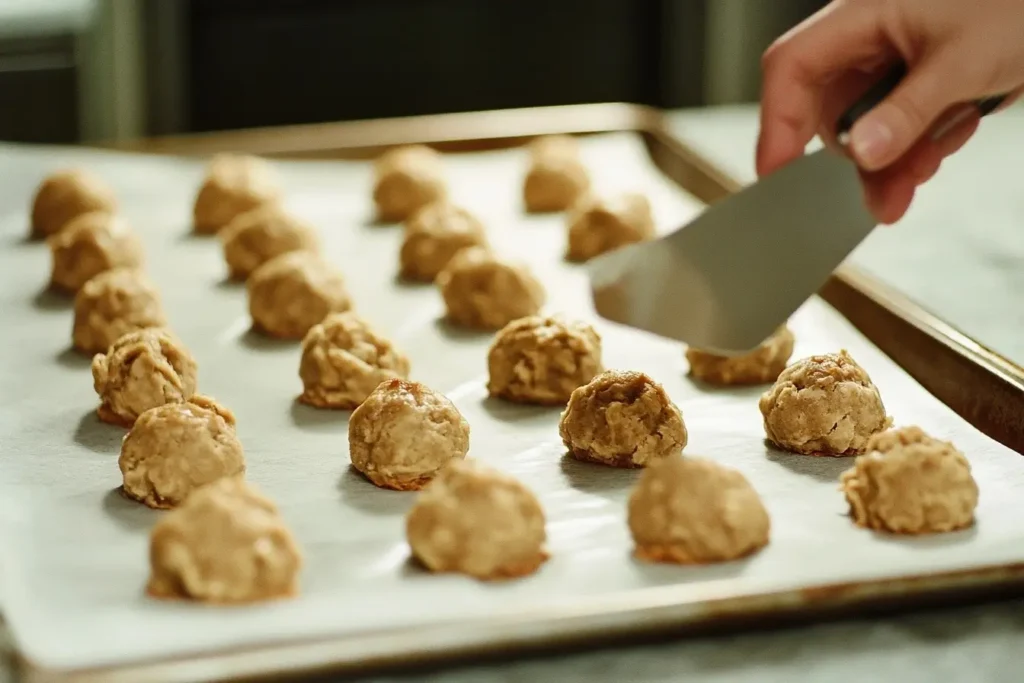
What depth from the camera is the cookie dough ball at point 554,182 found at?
333 cm

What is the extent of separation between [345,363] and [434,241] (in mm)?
726

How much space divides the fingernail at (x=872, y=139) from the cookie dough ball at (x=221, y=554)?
85 cm

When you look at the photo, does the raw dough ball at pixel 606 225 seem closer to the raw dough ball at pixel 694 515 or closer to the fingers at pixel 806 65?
the fingers at pixel 806 65

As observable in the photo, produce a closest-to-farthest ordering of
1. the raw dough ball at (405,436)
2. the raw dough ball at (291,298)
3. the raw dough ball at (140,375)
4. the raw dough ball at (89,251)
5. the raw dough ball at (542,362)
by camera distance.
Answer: the raw dough ball at (405,436) < the raw dough ball at (140,375) < the raw dough ball at (542,362) < the raw dough ball at (291,298) < the raw dough ball at (89,251)

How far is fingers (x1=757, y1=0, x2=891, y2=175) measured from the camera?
194 cm

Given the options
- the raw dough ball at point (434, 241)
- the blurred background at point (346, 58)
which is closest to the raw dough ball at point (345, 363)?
the raw dough ball at point (434, 241)

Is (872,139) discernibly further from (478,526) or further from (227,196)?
(227,196)

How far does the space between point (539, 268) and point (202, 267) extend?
73 cm

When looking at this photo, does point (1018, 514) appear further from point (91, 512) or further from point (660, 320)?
point (91, 512)

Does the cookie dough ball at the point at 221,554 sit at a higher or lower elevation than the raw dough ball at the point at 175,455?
higher

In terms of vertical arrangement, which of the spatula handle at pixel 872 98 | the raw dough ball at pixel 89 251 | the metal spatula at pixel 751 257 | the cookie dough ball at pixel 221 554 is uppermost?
the spatula handle at pixel 872 98

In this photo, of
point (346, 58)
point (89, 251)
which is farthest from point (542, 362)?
point (346, 58)

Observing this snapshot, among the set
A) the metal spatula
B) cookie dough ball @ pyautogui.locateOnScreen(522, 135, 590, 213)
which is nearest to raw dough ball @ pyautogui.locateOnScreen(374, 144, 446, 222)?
cookie dough ball @ pyautogui.locateOnScreen(522, 135, 590, 213)

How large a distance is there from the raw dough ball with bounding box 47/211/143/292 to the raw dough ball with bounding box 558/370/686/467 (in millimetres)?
1241
